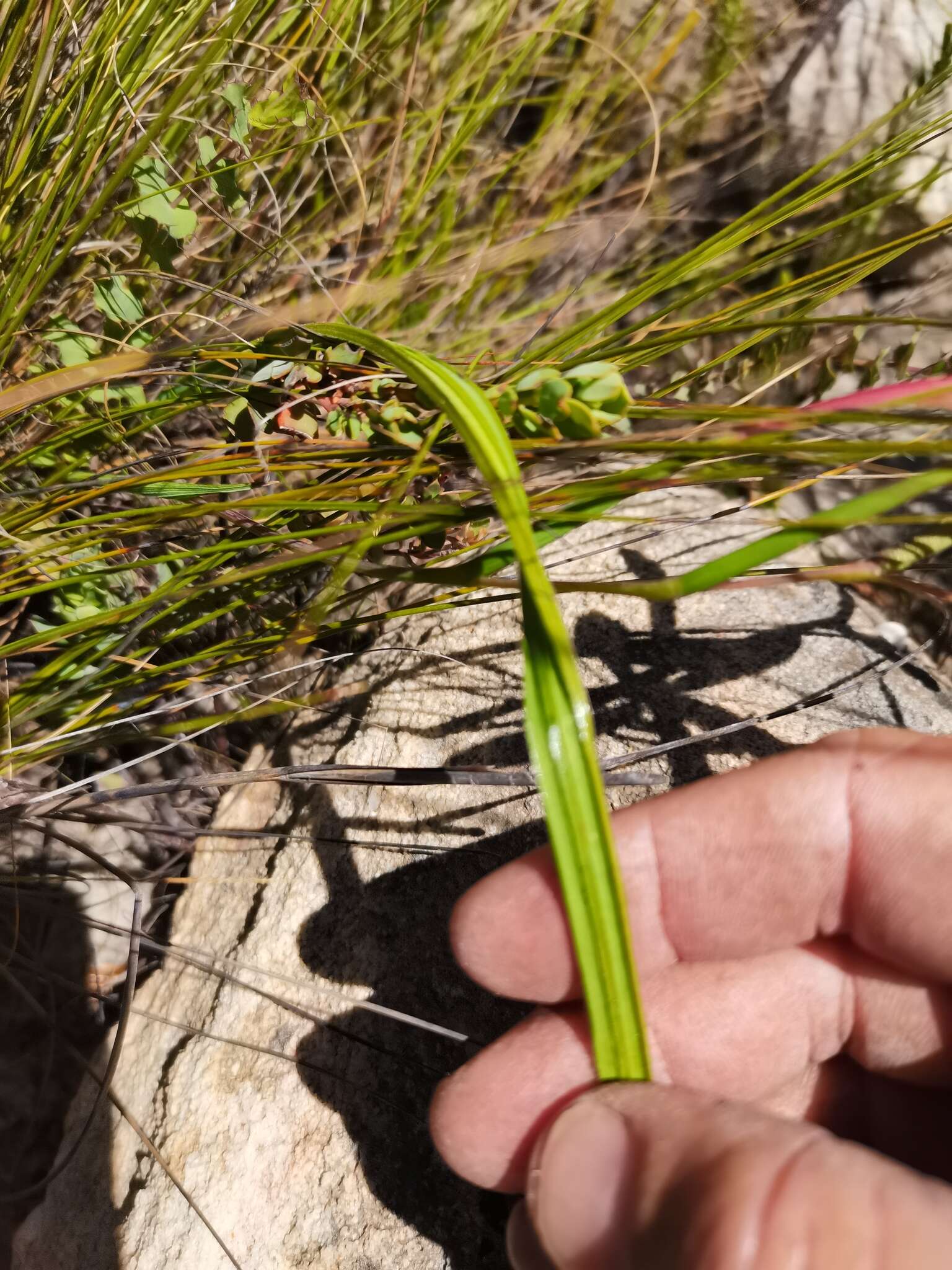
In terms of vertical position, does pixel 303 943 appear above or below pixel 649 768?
below

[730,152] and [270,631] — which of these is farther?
[730,152]

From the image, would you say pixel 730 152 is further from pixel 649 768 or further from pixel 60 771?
pixel 60 771

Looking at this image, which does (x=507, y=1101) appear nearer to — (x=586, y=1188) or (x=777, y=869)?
(x=586, y=1188)

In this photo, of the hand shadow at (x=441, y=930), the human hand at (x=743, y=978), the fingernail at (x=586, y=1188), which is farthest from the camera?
the hand shadow at (x=441, y=930)

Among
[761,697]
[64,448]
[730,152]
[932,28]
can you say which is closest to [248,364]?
[64,448]

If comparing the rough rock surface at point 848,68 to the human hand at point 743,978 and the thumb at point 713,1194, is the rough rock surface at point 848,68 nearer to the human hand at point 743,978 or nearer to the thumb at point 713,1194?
the human hand at point 743,978

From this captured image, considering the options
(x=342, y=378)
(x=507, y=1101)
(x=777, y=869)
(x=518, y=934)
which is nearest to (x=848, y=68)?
(x=342, y=378)

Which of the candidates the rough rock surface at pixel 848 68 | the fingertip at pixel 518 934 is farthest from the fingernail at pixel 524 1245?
the rough rock surface at pixel 848 68

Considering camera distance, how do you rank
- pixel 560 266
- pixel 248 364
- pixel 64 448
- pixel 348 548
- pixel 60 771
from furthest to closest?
pixel 560 266 < pixel 60 771 < pixel 64 448 < pixel 248 364 < pixel 348 548
